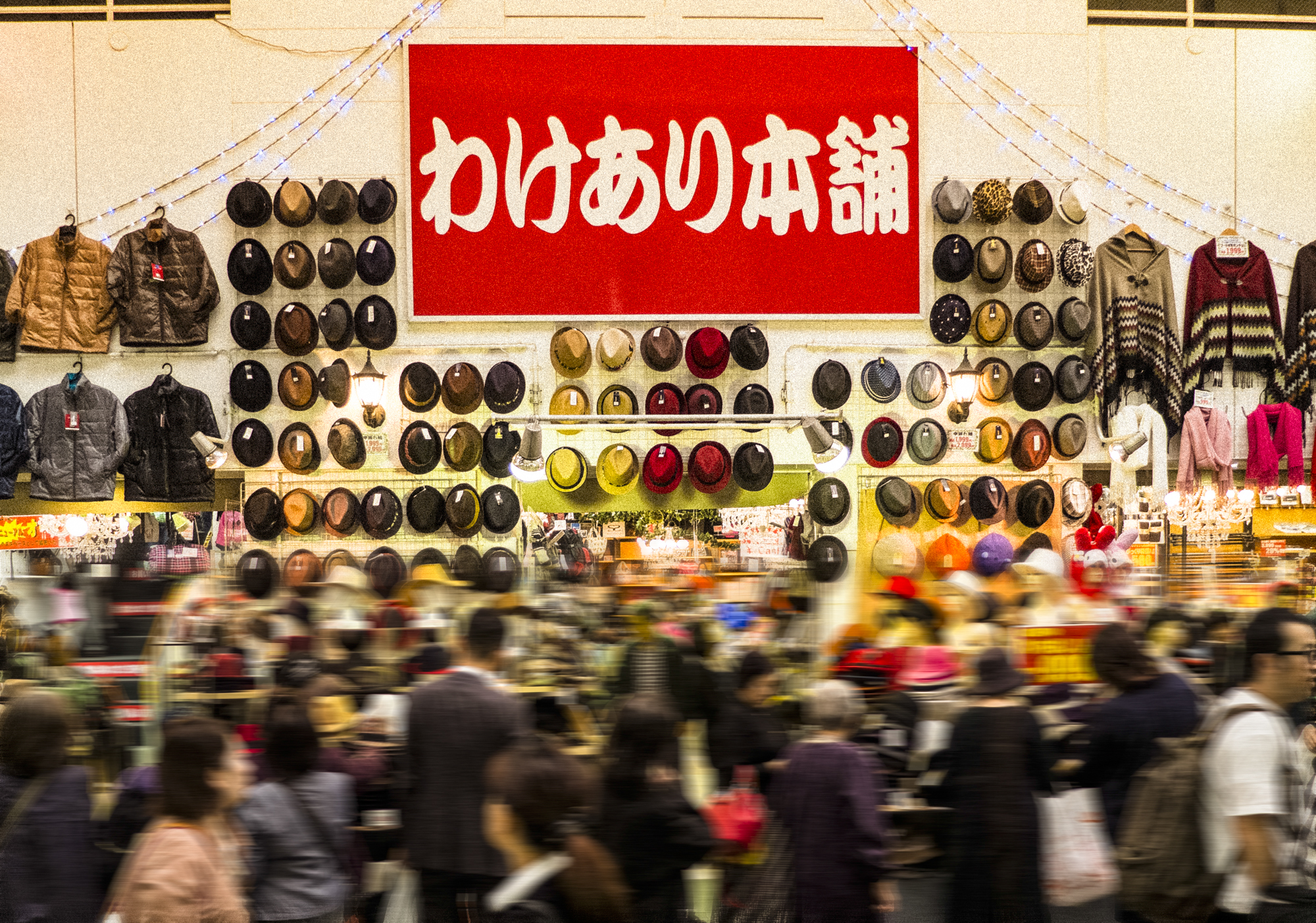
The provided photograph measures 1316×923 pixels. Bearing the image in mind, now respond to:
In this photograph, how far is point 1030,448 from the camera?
908 centimetres

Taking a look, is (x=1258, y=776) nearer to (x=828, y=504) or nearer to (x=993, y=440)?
(x=828, y=504)

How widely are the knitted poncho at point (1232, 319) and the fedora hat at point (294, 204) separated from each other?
746cm

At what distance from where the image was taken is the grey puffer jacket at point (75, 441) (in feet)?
28.3

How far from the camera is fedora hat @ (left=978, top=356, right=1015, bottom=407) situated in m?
9.15

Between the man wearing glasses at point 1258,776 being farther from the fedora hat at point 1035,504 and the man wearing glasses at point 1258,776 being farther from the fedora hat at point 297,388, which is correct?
the fedora hat at point 297,388

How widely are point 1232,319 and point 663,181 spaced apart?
16.3ft

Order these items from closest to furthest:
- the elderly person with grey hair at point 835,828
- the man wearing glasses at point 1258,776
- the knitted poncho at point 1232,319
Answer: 1. the man wearing glasses at point 1258,776
2. the elderly person with grey hair at point 835,828
3. the knitted poncho at point 1232,319

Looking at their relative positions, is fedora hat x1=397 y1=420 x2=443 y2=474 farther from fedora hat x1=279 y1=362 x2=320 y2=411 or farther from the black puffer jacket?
the black puffer jacket

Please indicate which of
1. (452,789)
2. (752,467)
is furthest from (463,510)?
(452,789)

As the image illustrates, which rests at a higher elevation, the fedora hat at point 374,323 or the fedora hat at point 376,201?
the fedora hat at point 376,201

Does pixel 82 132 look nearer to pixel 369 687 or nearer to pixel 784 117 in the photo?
pixel 784 117

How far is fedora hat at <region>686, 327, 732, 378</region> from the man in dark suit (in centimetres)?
591

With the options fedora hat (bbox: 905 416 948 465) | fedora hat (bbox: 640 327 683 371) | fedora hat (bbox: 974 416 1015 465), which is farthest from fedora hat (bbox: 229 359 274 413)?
fedora hat (bbox: 974 416 1015 465)

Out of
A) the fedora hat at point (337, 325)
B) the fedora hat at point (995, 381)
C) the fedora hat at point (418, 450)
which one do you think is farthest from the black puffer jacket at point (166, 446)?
the fedora hat at point (995, 381)
